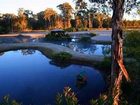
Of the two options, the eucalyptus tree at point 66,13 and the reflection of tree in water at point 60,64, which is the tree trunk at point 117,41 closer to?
the reflection of tree in water at point 60,64

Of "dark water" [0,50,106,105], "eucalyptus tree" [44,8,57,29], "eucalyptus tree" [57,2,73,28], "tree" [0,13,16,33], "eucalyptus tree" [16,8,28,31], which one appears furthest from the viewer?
"eucalyptus tree" [57,2,73,28]

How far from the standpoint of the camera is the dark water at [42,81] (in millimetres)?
14016

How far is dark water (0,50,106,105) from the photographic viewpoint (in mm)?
14016

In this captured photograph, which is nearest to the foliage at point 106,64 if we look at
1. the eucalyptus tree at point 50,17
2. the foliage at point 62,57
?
the foliage at point 62,57

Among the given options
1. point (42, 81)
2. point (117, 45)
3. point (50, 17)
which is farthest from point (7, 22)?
point (117, 45)

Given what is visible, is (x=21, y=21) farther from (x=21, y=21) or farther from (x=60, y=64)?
(x=60, y=64)

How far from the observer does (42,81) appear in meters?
17.3

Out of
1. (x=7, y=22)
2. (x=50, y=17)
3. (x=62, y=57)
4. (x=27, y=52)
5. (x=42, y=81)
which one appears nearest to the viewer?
→ (x=42, y=81)

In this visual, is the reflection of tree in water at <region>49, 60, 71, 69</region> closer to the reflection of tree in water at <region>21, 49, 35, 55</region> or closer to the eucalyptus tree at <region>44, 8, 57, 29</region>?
the reflection of tree in water at <region>21, 49, 35, 55</region>

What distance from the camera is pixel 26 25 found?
214ft

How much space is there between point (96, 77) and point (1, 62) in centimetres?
1100

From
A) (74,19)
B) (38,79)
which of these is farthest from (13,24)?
(38,79)

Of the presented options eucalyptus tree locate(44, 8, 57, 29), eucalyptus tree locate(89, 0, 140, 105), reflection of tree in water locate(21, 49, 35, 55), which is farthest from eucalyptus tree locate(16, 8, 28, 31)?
eucalyptus tree locate(89, 0, 140, 105)

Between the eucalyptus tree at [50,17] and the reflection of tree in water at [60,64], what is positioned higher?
the eucalyptus tree at [50,17]
